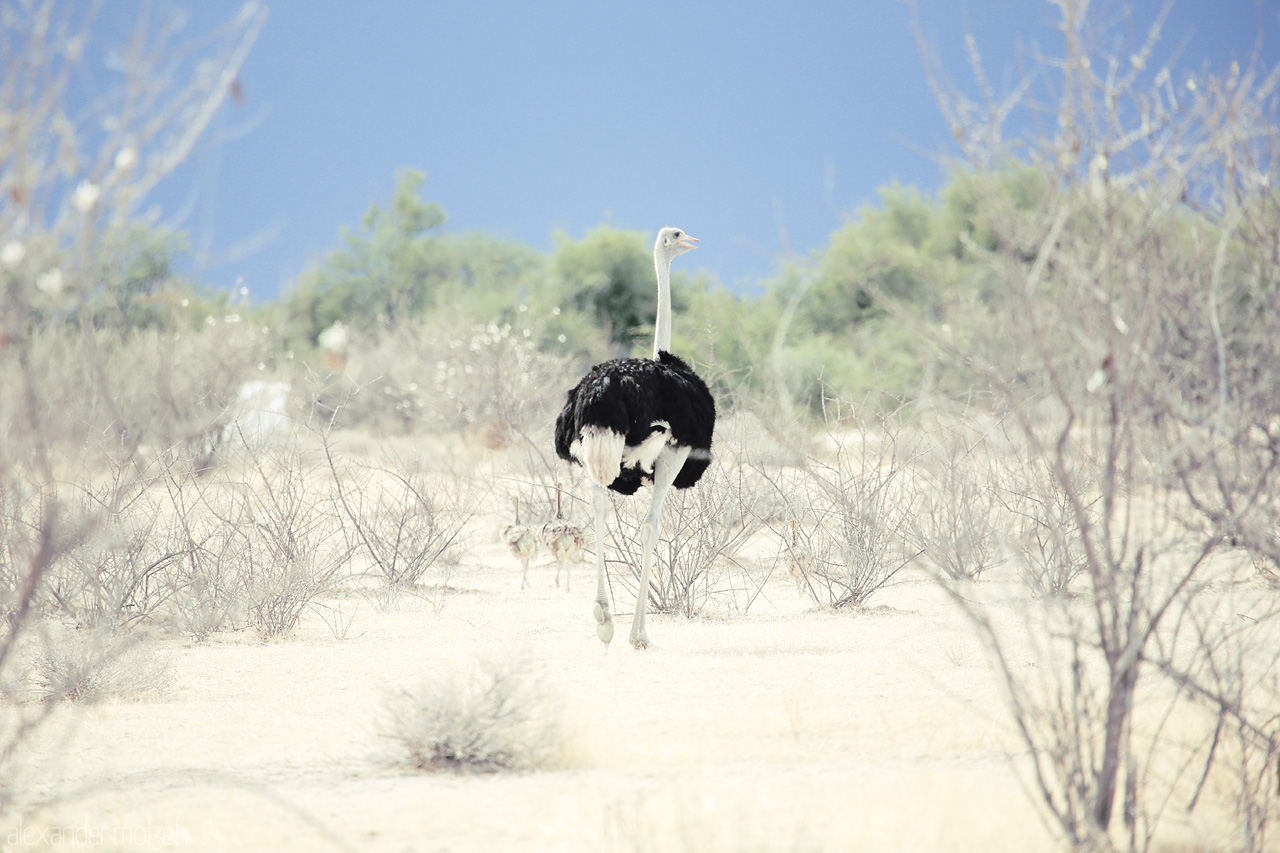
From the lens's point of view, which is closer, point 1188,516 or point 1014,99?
point 1014,99

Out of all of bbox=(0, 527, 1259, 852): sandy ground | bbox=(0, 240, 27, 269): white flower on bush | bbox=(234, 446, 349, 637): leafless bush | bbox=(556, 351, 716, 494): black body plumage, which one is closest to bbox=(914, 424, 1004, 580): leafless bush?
Answer: bbox=(0, 527, 1259, 852): sandy ground

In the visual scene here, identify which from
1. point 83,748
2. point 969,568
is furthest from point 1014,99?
point 969,568

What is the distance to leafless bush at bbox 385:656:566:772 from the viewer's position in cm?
393

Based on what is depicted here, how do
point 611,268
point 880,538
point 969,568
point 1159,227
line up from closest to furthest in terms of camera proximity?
point 1159,227 → point 880,538 → point 969,568 → point 611,268

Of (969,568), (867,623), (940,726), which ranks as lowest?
(940,726)

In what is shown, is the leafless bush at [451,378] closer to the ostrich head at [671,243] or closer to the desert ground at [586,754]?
the ostrich head at [671,243]

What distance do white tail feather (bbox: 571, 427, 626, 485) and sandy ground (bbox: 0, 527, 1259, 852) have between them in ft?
3.51

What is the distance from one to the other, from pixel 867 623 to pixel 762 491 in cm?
336

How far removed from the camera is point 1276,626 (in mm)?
6125

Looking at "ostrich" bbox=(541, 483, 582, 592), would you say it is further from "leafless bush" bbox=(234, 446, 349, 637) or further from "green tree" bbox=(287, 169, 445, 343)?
"green tree" bbox=(287, 169, 445, 343)

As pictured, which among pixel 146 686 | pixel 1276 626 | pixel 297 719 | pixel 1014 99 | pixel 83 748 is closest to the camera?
pixel 1014 99

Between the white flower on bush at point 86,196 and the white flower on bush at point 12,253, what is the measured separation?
18 cm

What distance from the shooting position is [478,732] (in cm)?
395

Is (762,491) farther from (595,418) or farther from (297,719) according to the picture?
→ (297,719)
